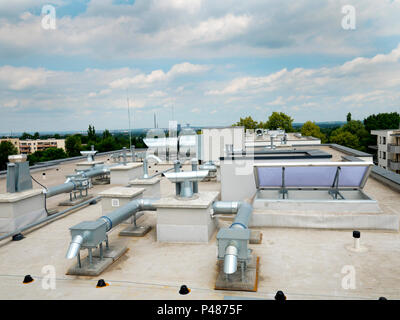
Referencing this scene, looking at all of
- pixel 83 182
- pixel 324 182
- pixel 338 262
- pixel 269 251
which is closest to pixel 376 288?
pixel 338 262

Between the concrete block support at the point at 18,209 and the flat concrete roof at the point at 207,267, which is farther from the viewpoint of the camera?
the concrete block support at the point at 18,209

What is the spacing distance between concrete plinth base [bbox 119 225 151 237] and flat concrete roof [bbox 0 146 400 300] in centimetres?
21

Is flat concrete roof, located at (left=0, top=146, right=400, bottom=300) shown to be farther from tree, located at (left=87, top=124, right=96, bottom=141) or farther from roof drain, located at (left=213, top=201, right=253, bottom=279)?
tree, located at (left=87, top=124, right=96, bottom=141)

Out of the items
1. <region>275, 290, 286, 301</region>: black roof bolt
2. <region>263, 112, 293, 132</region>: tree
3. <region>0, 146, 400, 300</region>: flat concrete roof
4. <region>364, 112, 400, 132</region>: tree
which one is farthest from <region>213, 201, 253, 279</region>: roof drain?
<region>364, 112, 400, 132</region>: tree

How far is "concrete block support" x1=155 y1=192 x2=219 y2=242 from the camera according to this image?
9.85 metres

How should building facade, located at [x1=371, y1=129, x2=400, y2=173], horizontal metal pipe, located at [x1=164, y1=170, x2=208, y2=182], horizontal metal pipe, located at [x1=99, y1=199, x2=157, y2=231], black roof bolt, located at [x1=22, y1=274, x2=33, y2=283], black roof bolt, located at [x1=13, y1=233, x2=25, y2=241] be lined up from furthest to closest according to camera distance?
building facade, located at [x1=371, y1=129, x2=400, y2=173] < black roof bolt, located at [x1=13, y1=233, x2=25, y2=241] < horizontal metal pipe, located at [x1=164, y1=170, x2=208, y2=182] < horizontal metal pipe, located at [x1=99, y1=199, x2=157, y2=231] < black roof bolt, located at [x1=22, y1=274, x2=33, y2=283]

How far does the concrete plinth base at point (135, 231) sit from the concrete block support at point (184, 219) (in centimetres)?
101

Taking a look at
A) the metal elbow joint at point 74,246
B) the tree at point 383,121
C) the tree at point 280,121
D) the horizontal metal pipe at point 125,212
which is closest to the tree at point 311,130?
the tree at point 280,121

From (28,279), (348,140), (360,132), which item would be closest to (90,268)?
(28,279)

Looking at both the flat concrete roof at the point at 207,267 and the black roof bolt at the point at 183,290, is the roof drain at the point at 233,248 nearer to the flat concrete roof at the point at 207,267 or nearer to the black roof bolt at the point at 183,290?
the flat concrete roof at the point at 207,267

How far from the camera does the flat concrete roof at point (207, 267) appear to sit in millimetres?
6906

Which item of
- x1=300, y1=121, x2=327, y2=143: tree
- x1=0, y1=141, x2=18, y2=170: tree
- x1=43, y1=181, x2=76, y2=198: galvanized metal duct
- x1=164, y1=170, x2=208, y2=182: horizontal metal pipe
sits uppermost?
x1=300, y1=121, x2=327, y2=143: tree

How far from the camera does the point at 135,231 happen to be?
11.1 m

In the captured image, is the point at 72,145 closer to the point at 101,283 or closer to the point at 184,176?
the point at 184,176
